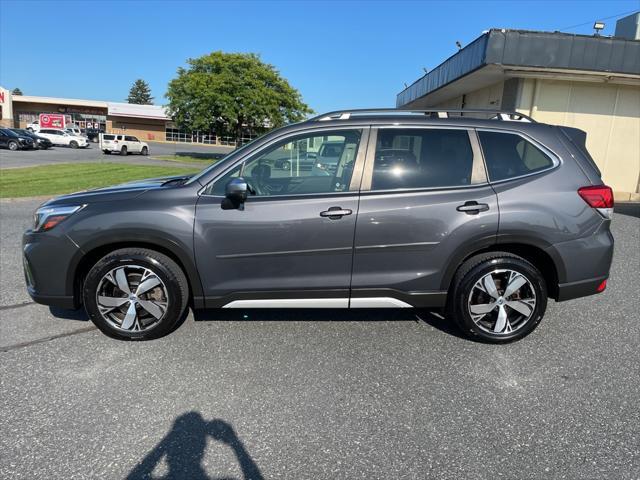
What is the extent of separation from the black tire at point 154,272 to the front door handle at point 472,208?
7.68ft

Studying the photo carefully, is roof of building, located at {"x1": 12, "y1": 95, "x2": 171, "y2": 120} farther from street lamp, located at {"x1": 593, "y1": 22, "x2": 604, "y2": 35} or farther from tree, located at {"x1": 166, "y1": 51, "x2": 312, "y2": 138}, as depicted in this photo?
street lamp, located at {"x1": 593, "y1": 22, "x2": 604, "y2": 35}

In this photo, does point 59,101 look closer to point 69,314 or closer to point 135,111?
point 135,111

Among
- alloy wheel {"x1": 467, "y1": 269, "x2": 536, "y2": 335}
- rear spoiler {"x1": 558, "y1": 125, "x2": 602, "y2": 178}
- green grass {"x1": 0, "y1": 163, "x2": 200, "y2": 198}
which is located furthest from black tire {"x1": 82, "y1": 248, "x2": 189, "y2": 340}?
green grass {"x1": 0, "y1": 163, "x2": 200, "y2": 198}

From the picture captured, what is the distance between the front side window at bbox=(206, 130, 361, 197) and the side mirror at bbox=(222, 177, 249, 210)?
0.14m

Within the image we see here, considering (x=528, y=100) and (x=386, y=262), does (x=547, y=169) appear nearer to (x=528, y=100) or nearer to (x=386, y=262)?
(x=386, y=262)

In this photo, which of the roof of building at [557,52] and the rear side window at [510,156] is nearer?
the rear side window at [510,156]

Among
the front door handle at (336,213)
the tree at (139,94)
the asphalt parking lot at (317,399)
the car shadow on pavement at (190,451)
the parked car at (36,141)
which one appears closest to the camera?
the car shadow on pavement at (190,451)

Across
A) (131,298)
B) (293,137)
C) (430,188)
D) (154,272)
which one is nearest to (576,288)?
(430,188)

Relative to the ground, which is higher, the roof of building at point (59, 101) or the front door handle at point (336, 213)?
the roof of building at point (59, 101)

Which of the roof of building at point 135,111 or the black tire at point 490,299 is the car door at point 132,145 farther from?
the black tire at point 490,299

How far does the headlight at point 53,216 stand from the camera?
3584 mm

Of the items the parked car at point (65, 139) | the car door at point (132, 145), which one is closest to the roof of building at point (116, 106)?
the parked car at point (65, 139)

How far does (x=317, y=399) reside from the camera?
2969 millimetres

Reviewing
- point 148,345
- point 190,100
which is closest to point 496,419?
point 148,345
